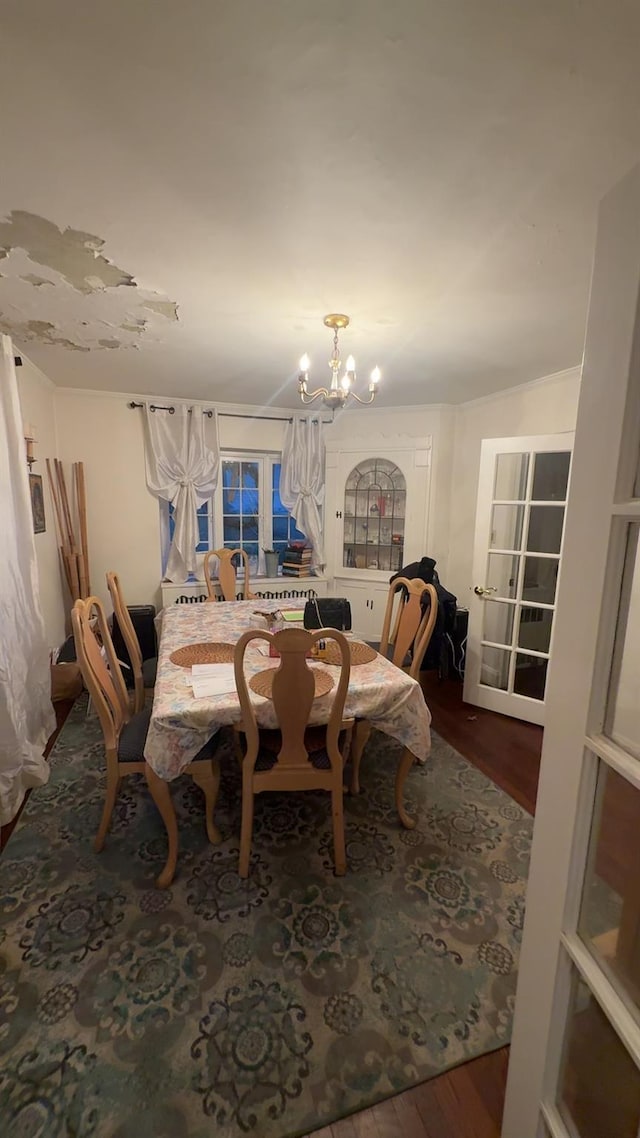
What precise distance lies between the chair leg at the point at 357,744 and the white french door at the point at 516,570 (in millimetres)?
1370

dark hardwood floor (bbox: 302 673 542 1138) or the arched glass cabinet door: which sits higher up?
the arched glass cabinet door

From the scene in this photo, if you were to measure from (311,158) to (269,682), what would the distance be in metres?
1.68

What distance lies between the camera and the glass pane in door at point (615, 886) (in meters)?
0.66

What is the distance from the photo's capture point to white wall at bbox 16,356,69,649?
307 cm

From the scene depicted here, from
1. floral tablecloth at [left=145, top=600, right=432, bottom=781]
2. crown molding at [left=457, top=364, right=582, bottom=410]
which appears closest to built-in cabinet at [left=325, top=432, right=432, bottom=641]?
crown molding at [left=457, top=364, right=582, bottom=410]

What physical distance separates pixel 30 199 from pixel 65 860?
2.35 metres

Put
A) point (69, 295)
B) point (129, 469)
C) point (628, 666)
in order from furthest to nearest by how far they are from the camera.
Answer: point (129, 469)
point (69, 295)
point (628, 666)

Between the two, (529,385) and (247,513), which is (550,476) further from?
(247,513)

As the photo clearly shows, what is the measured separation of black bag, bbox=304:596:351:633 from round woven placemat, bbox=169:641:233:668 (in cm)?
43

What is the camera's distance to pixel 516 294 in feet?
6.09

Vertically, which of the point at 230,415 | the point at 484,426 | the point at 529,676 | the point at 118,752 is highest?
the point at 230,415

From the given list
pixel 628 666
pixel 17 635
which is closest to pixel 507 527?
pixel 628 666

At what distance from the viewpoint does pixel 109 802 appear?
1.84 meters

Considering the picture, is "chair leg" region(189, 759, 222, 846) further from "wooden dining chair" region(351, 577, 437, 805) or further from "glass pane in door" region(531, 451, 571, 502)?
"glass pane in door" region(531, 451, 571, 502)
